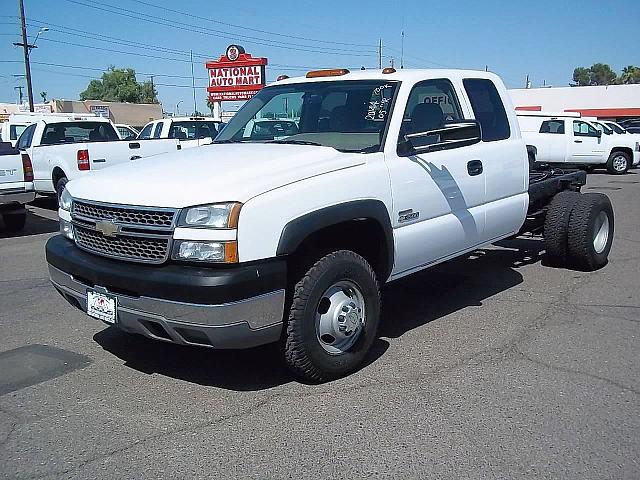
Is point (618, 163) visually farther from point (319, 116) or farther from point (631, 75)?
→ point (631, 75)

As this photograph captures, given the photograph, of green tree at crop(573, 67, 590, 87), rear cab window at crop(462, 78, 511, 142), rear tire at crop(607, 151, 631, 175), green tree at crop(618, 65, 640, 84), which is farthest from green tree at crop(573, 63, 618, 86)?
rear cab window at crop(462, 78, 511, 142)

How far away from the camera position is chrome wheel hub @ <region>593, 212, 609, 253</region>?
7492 mm

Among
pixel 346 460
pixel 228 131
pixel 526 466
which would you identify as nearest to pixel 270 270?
pixel 346 460

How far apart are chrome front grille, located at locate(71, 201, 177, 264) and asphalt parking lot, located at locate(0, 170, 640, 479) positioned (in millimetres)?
931

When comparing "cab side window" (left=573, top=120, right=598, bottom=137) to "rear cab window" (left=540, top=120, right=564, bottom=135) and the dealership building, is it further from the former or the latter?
the dealership building

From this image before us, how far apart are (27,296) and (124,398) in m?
3.23

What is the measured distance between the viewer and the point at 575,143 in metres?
22.1

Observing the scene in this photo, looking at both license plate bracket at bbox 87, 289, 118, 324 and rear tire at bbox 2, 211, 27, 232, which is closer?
license plate bracket at bbox 87, 289, 118, 324

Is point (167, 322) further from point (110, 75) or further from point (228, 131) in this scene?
point (110, 75)

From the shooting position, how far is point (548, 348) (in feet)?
16.6

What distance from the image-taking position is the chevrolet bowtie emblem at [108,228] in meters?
4.09

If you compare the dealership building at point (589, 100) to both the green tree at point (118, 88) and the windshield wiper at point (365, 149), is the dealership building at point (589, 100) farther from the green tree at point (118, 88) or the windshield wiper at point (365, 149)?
the green tree at point (118, 88)

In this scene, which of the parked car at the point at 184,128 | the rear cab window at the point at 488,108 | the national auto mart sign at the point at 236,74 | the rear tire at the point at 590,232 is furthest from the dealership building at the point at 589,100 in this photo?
the rear cab window at the point at 488,108

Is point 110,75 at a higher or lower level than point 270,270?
higher
